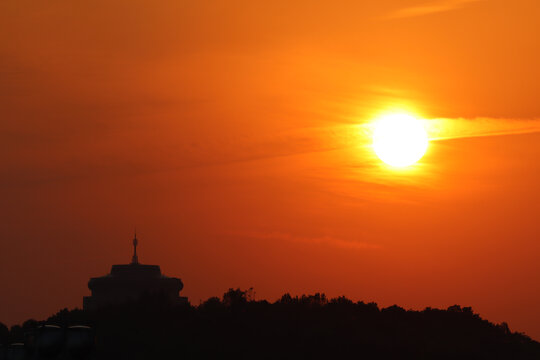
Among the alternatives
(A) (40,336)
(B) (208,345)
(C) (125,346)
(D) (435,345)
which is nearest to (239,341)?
(B) (208,345)

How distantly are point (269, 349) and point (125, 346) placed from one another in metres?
25.9

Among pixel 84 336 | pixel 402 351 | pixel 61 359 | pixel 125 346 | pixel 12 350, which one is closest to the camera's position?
pixel 84 336

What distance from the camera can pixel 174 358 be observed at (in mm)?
190750

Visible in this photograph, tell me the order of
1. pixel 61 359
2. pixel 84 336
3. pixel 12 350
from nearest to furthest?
1. pixel 84 336
2. pixel 12 350
3. pixel 61 359

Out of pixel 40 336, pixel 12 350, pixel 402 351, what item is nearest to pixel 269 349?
pixel 402 351

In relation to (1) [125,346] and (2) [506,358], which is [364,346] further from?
(1) [125,346]

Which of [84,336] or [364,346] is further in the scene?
[364,346]

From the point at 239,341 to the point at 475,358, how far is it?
129 ft

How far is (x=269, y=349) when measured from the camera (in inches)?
7520

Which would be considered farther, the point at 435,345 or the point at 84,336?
the point at 435,345

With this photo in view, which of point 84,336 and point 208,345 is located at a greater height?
point 208,345

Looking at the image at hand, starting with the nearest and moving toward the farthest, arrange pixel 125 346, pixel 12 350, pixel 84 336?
pixel 84 336, pixel 12 350, pixel 125 346

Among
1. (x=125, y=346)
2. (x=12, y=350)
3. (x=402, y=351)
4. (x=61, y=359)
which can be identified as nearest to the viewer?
(x=12, y=350)

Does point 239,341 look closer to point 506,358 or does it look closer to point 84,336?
point 506,358
